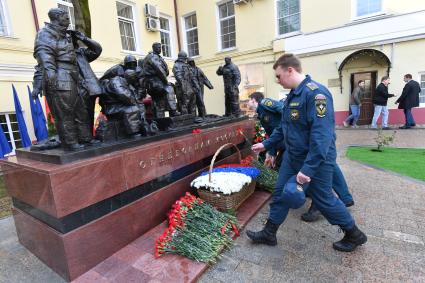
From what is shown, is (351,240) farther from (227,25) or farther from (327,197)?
(227,25)

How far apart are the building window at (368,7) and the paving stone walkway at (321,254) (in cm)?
939

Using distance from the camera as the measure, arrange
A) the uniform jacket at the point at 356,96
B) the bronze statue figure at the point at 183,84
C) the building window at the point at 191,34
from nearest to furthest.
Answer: the bronze statue figure at the point at 183,84, the uniform jacket at the point at 356,96, the building window at the point at 191,34

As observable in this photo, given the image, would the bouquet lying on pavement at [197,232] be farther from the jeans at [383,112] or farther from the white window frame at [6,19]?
the jeans at [383,112]

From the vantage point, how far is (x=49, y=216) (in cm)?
240

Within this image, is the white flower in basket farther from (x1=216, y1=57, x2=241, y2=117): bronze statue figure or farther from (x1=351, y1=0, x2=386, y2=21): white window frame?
(x1=351, y1=0, x2=386, y2=21): white window frame

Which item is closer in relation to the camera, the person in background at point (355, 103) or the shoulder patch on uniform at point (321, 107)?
the shoulder patch on uniform at point (321, 107)

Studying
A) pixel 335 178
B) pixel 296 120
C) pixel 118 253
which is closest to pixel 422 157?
pixel 335 178

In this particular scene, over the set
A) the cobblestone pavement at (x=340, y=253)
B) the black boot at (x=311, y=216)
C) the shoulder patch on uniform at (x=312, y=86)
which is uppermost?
the shoulder patch on uniform at (x=312, y=86)

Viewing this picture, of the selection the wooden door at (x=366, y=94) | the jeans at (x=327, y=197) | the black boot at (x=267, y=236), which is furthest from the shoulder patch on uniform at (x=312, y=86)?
the wooden door at (x=366, y=94)

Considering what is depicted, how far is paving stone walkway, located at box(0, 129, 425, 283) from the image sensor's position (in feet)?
7.53

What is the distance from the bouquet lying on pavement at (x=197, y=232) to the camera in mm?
2574

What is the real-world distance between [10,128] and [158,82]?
261 inches

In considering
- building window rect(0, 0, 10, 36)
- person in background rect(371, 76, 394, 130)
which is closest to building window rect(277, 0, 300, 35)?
person in background rect(371, 76, 394, 130)

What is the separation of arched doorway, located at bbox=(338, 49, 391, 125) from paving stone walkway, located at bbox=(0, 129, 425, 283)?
8234 millimetres
